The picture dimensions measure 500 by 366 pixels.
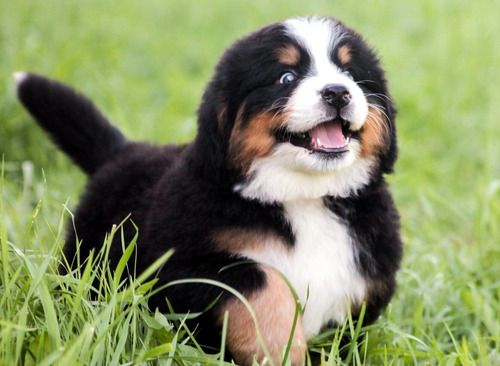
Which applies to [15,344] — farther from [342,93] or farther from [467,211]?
[467,211]

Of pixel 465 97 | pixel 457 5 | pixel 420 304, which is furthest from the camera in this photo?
pixel 457 5

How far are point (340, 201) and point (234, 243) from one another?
48 cm

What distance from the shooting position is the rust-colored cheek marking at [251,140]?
287 cm

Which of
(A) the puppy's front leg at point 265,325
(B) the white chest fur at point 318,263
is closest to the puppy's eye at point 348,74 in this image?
(B) the white chest fur at point 318,263

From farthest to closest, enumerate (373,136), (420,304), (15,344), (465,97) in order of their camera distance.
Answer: (465,97), (420,304), (373,136), (15,344)

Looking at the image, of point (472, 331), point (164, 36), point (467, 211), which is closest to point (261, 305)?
point (472, 331)

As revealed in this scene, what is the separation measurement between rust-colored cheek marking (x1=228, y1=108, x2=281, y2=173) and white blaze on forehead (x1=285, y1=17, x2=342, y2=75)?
0.28 m

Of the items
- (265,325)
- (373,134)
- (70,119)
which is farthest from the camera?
(70,119)

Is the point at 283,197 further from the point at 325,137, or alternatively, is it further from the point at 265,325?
the point at 265,325

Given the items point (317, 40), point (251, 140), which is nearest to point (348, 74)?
point (317, 40)

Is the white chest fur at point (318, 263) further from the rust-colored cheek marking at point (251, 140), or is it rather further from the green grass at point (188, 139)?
the rust-colored cheek marking at point (251, 140)

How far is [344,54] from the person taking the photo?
→ 9.84 ft

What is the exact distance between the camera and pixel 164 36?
8.96 m

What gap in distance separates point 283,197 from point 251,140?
0.82ft
